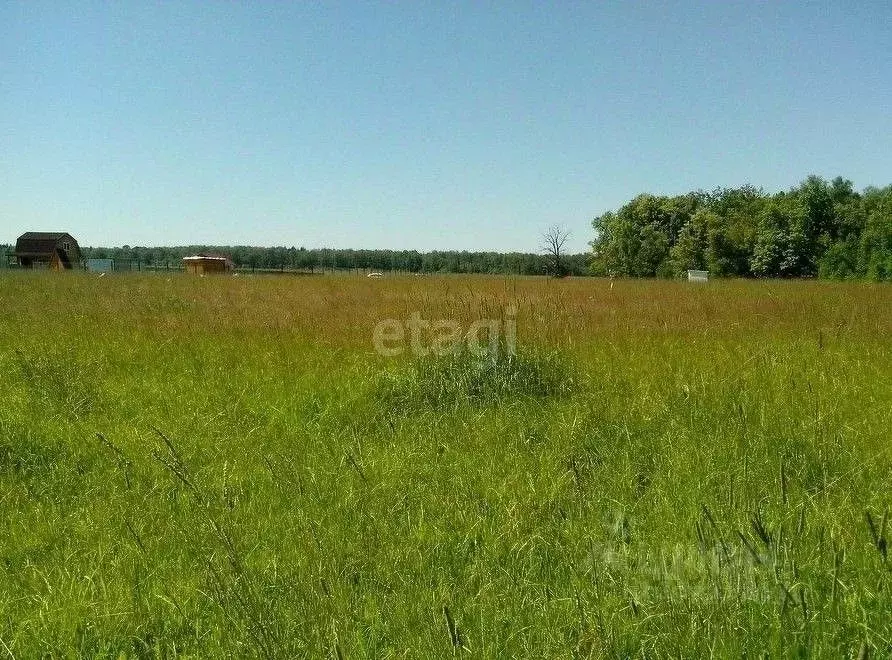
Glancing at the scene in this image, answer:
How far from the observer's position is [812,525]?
87.4 inches

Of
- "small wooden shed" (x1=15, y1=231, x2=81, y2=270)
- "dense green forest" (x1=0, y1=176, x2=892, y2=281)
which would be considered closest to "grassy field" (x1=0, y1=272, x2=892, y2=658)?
"dense green forest" (x1=0, y1=176, x2=892, y2=281)

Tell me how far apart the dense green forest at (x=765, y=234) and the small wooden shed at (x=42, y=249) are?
63.9 meters

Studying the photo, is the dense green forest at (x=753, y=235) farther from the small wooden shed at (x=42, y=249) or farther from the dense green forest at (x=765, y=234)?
the small wooden shed at (x=42, y=249)

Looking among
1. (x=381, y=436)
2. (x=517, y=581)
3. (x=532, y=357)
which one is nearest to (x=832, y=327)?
(x=532, y=357)

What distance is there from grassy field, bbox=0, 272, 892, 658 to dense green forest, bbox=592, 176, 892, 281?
180ft

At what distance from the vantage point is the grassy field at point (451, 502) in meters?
1.73

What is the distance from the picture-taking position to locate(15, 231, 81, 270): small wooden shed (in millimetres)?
58425

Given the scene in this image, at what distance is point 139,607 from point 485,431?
2.24 metres

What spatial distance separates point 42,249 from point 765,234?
256 ft

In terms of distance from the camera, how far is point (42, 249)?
60312mm

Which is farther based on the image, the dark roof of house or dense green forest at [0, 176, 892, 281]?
the dark roof of house

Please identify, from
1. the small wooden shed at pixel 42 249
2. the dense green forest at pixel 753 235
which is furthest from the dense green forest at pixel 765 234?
the small wooden shed at pixel 42 249

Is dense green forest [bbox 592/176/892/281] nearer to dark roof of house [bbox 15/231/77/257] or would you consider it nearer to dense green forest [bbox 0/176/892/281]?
dense green forest [bbox 0/176/892/281]

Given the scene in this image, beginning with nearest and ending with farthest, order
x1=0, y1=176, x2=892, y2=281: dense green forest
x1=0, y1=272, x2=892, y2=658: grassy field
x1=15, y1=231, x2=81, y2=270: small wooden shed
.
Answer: x1=0, y1=272, x2=892, y2=658: grassy field → x1=0, y1=176, x2=892, y2=281: dense green forest → x1=15, y1=231, x2=81, y2=270: small wooden shed
